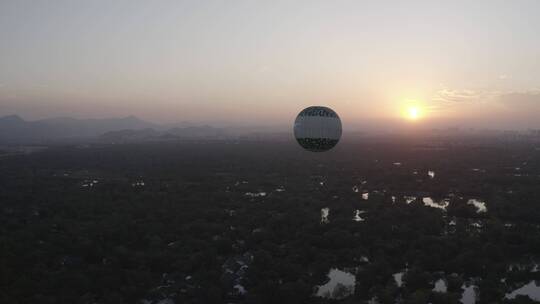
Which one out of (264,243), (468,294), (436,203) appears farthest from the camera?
(436,203)

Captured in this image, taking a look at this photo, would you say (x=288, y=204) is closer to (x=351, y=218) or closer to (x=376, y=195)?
(x=351, y=218)

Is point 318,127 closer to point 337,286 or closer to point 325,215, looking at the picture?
point 337,286

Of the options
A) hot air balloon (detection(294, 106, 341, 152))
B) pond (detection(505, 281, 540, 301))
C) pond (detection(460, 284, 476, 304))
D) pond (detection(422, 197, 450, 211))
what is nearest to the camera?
pond (detection(460, 284, 476, 304))

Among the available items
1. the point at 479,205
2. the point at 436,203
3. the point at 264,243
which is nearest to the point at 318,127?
the point at 264,243

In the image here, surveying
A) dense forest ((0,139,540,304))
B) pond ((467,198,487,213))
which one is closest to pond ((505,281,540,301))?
dense forest ((0,139,540,304))

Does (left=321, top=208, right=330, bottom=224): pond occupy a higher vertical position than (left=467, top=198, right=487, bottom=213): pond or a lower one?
higher

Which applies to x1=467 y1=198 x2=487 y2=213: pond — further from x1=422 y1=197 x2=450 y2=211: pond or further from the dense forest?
x1=422 y1=197 x2=450 y2=211: pond
